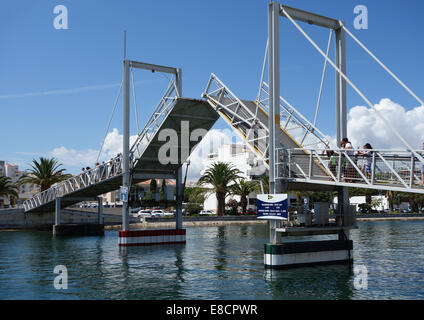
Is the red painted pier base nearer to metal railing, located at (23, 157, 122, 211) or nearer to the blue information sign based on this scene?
metal railing, located at (23, 157, 122, 211)

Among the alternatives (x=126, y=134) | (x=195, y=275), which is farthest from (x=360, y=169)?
(x=126, y=134)

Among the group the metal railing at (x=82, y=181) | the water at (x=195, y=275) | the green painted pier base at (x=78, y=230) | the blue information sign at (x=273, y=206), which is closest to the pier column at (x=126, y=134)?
the metal railing at (x=82, y=181)

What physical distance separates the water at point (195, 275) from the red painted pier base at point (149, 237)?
29.6 inches

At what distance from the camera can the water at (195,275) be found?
19.4 metres

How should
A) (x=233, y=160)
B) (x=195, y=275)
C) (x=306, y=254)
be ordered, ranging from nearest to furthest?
1. (x=195, y=275)
2. (x=306, y=254)
3. (x=233, y=160)

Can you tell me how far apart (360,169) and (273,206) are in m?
4.56

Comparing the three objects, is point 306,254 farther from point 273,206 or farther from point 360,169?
point 360,169

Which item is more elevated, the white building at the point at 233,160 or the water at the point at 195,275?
the white building at the point at 233,160

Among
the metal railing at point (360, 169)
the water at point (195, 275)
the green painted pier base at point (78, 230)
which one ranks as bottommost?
the water at point (195, 275)

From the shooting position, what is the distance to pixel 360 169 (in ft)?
69.5

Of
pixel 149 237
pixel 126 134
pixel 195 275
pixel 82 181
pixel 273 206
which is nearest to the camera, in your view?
pixel 273 206

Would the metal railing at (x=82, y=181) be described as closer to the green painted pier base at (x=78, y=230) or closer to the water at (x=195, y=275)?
the green painted pier base at (x=78, y=230)
